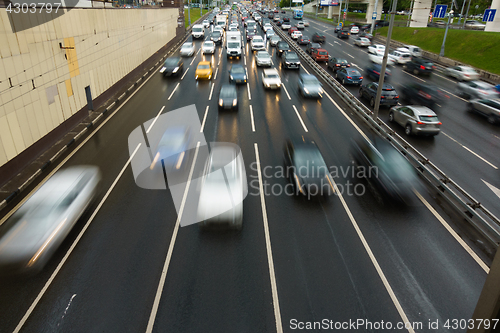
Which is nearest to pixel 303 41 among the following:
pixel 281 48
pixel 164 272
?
pixel 281 48

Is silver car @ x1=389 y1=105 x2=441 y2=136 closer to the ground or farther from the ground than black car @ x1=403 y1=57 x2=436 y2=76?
closer to the ground

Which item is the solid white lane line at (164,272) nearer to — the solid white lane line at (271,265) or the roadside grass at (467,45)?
the solid white lane line at (271,265)

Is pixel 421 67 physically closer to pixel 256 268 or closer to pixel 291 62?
pixel 291 62

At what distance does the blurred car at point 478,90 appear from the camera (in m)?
22.8

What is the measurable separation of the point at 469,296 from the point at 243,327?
6.15 m

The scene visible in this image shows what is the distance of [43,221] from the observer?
10.9m

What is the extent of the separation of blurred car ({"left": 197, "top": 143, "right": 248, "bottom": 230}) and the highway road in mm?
520

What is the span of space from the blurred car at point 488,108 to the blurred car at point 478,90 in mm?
1456

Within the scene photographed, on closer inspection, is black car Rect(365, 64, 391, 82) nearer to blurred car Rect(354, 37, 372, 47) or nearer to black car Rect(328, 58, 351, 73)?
black car Rect(328, 58, 351, 73)

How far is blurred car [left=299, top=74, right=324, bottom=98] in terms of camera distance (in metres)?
25.7

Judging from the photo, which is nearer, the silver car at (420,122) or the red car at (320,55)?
the silver car at (420,122)

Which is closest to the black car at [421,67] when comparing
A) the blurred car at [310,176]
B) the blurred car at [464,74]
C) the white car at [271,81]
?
the blurred car at [464,74]

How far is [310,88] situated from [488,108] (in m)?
12.2

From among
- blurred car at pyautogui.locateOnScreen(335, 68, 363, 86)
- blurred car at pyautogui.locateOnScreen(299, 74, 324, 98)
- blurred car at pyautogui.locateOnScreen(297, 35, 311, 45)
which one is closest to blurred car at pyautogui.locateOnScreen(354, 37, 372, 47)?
blurred car at pyautogui.locateOnScreen(297, 35, 311, 45)
